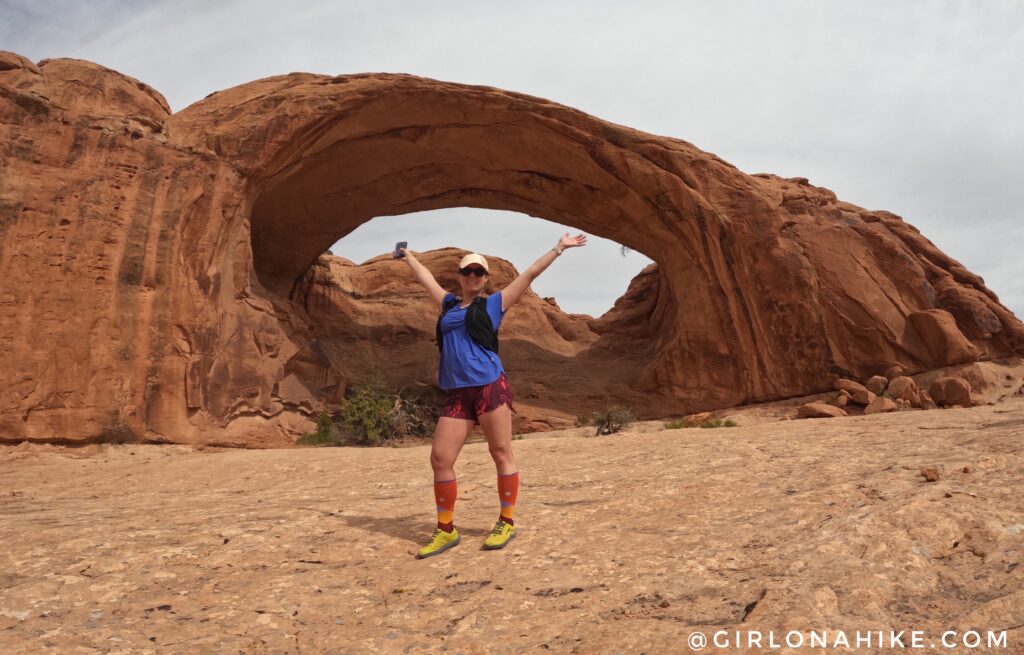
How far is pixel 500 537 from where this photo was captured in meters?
3.84

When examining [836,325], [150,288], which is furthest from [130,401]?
[836,325]

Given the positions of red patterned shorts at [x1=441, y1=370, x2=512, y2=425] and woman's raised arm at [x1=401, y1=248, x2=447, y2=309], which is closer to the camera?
red patterned shorts at [x1=441, y1=370, x2=512, y2=425]

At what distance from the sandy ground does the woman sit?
187 mm

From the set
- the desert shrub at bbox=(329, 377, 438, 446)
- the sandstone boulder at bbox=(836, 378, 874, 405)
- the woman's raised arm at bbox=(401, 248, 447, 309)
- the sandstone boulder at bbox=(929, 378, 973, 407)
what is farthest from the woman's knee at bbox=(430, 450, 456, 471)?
the desert shrub at bbox=(329, 377, 438, 446)

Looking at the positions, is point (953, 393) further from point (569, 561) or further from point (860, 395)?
point (569, 561)

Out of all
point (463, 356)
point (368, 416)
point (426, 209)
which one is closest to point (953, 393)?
point (463, 356)

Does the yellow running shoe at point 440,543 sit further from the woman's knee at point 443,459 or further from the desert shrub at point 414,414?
the desert shrub at point 414,414

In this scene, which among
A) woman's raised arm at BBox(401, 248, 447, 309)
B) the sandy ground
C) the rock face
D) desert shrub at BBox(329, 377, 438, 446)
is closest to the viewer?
the sandy ground

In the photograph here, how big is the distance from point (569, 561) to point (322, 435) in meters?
11.2

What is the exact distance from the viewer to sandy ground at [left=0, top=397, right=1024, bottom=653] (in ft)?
8.57

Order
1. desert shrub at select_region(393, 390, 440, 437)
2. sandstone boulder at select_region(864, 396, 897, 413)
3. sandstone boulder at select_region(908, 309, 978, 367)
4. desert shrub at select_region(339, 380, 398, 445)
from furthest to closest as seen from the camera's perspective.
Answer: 1. desert shrub at select_region(393, 390, 440, 437)
2. desert shrub at select_region(339, 380, 398, 445)
3. sandstone boulder at select_region(908, 309, 978, 367)
4. sandstone boulder at select_region(864, 396, 897, 413)

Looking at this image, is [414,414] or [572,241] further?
[414,414]

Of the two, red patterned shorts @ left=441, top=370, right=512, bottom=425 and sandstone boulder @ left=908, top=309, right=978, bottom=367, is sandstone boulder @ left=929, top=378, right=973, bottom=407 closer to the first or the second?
sandstone boulder @ left=908, top=309, right=978, bottom=367

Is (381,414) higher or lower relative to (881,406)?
lower
